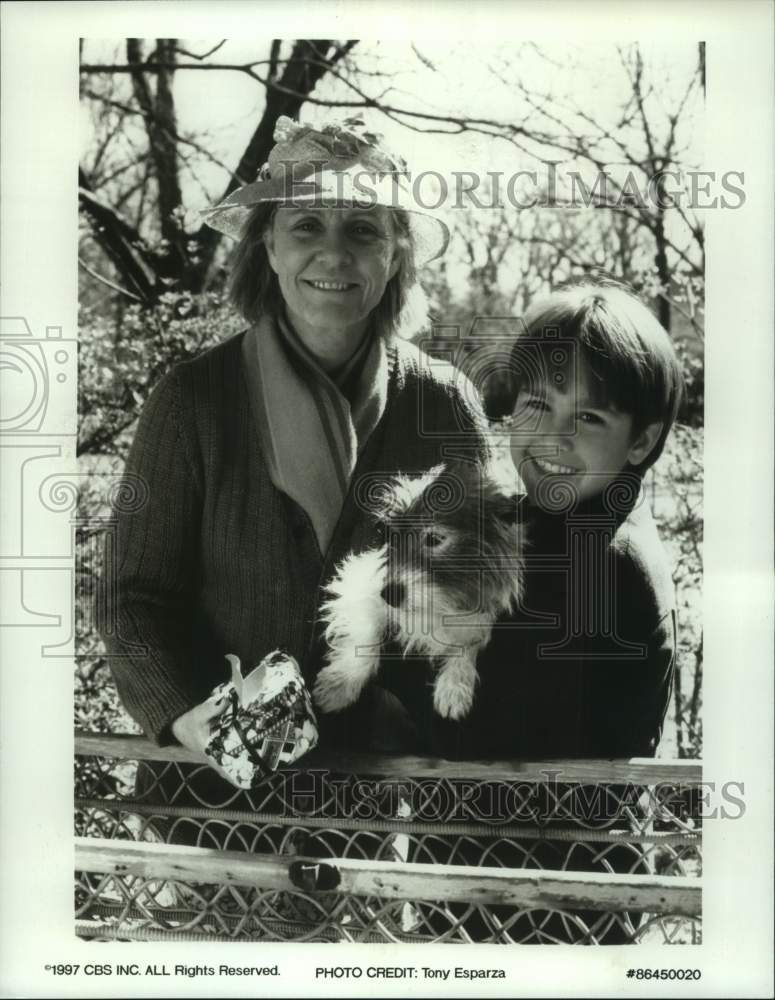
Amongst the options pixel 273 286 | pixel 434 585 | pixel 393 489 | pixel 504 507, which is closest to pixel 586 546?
pixel 504 507

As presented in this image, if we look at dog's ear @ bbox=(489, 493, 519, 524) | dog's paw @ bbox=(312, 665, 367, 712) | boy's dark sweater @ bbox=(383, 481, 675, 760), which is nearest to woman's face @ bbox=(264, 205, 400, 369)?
dog's ear @ bbox=(489, 493, 519, 524)

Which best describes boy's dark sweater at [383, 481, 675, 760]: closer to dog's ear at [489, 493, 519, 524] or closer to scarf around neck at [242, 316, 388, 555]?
dog's ear at [489, 493, 519, 524]

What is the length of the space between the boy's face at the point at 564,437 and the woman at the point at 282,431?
0.38 feet

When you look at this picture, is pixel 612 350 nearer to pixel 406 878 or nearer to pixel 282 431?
pixel 282 431

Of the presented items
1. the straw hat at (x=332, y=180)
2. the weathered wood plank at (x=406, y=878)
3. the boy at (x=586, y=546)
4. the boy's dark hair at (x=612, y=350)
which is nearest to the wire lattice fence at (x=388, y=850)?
the weathered wood plank at (x=406, y=878)

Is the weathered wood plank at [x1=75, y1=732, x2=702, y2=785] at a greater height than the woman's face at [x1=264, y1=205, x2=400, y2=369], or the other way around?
the woman's face at [x1=264, y1=205, x2=400, y2=369]

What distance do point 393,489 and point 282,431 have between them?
0.30m

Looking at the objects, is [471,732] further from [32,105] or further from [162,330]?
[32,105]

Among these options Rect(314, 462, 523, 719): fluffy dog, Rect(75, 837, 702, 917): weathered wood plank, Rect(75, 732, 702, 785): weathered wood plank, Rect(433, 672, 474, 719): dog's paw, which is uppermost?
Rect(314, 462, 523, 719): fluffy dog

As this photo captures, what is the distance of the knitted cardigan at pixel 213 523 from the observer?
2.38 m

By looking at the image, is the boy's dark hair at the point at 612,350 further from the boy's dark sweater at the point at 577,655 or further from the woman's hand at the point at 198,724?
the woman's hand at the point at 198,724

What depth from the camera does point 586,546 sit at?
239 cm

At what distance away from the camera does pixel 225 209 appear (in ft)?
7.88

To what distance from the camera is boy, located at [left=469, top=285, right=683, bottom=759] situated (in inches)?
93.4
